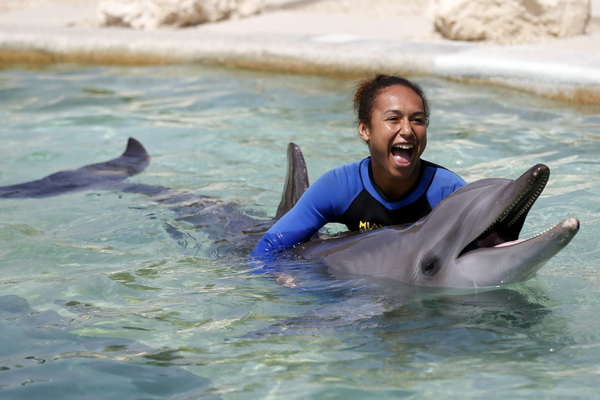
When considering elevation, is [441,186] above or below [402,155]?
below

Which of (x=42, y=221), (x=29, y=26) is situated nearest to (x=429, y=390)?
(x=42, y=221)

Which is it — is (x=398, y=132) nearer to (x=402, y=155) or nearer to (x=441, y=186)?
(x=402, y=155)

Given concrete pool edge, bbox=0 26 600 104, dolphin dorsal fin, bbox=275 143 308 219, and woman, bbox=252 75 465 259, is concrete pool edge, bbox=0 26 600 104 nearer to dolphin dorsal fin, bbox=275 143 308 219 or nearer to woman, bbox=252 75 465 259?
dolphin dorsal fin, bbox=275 143 308 219

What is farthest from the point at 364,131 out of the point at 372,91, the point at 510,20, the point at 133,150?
the point at 510,20

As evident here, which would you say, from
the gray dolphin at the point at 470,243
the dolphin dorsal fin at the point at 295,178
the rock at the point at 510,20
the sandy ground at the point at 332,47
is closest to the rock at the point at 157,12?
the sandy ground at the point at 332,47

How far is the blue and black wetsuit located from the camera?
4.15 meters

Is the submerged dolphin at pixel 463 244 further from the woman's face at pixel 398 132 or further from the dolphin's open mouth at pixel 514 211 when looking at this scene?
the woman's face at pixel 398 132

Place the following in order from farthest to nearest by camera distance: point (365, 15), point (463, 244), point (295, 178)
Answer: point (365, 15), point (295, 178), point (463, 244)

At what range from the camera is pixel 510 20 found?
34.5ft

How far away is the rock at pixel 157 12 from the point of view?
12953 mm

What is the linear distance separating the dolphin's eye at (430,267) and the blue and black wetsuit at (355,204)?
1.94 feet

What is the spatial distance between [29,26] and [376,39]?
5116 millimetres

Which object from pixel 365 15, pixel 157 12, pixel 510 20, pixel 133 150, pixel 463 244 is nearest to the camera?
pixel 463 244

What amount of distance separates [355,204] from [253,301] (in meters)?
0.70
